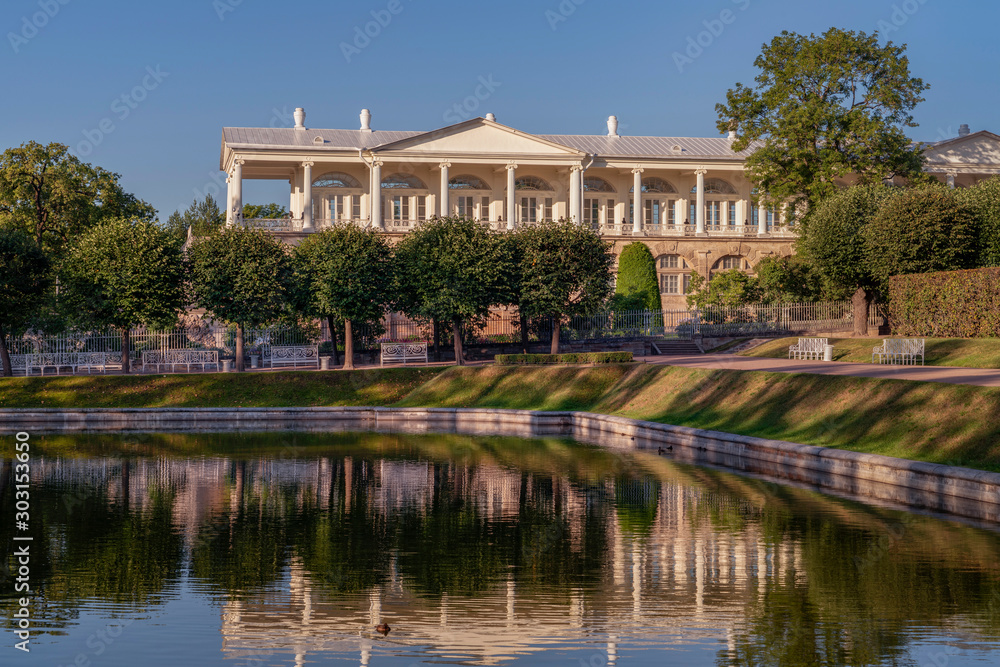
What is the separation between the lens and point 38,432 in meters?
27.6

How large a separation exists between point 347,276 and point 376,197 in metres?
16.9

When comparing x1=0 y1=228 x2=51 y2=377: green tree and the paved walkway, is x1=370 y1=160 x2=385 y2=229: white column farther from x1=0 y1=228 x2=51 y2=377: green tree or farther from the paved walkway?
the paved walkway

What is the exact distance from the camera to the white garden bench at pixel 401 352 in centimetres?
3841

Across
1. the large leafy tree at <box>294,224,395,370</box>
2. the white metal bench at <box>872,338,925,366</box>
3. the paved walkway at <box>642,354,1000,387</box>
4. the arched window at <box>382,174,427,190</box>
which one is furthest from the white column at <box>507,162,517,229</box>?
the white metal bench at <box>872,338,925,366</box>

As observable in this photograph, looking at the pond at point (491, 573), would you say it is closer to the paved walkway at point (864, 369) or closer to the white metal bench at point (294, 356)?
the paved walkway at point (864, 369)

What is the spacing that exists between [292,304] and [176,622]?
98.5 feet

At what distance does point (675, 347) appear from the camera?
1630 inches

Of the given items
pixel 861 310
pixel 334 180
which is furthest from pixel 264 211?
pixel 861 310

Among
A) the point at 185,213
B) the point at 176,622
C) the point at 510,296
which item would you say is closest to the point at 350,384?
the point at 510,296

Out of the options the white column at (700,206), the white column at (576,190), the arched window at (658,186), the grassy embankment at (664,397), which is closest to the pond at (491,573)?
the grassy embankment at (664,397)

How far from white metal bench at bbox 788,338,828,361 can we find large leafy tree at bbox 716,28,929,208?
41.4 ft

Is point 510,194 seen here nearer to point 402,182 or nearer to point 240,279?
point 402,182

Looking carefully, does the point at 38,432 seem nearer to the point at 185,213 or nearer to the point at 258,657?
the point at 258,657

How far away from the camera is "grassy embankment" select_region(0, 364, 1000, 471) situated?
57.9ft
